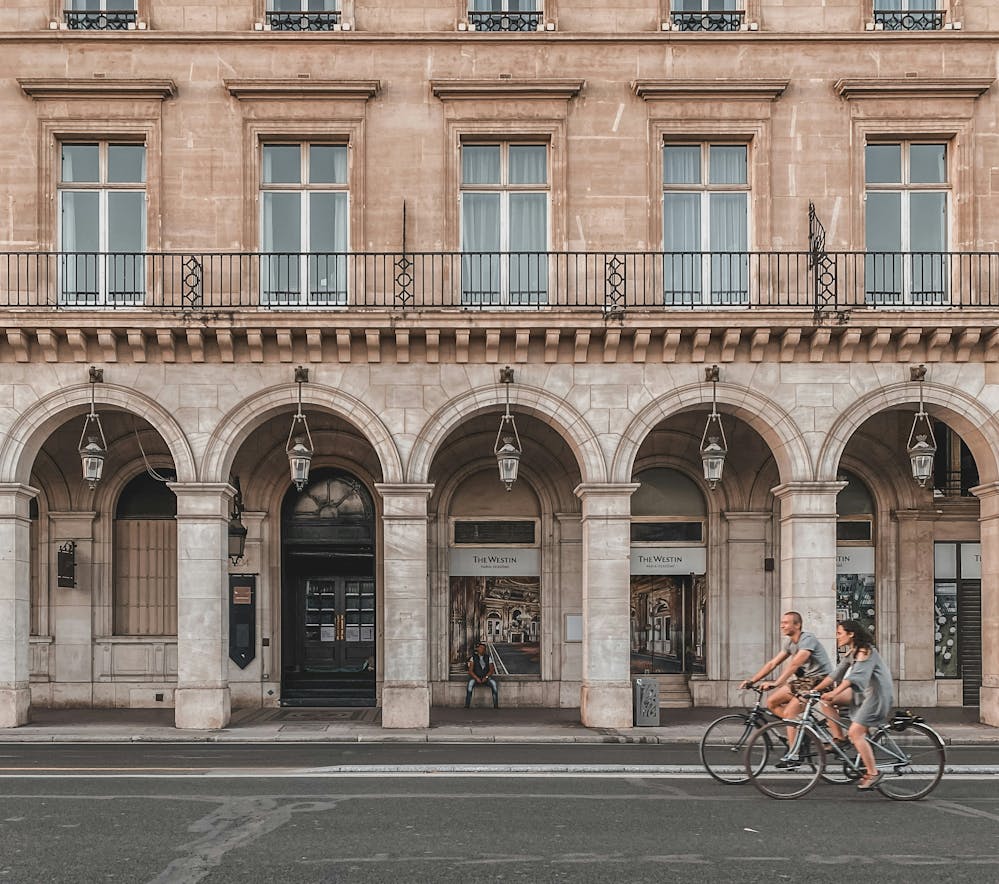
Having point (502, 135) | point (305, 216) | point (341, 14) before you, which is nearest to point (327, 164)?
point (305, 216)

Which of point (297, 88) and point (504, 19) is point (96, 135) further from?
point (504, 19)

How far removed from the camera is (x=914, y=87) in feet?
68.4

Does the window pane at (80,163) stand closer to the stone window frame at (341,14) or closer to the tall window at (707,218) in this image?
the stone window frame at (341,14)

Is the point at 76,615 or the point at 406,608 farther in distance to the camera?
the point at 76,615

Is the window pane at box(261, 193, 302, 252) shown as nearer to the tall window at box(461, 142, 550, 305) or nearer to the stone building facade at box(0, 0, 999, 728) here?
the stone building facade at box(0, 0, 999, 728)

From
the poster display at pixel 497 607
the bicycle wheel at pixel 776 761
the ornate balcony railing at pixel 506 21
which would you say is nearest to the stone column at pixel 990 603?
the poster display at pixel 497 607

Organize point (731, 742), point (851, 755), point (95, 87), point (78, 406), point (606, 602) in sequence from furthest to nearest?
1. point (95, 87)
2. point (78, 406)
3. point (606, 602)
4. point (731, 742)
5. point (851, 755)

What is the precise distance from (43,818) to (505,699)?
13247 mm

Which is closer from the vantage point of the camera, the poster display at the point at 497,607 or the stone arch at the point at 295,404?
the stone arch at the point at 295,404

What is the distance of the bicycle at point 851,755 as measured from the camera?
38.9 feet

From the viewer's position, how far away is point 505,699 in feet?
76.0

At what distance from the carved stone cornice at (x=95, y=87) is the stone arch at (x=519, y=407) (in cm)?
709

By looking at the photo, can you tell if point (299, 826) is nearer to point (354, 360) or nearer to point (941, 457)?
point (354, 360)

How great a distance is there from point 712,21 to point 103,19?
407 inches
